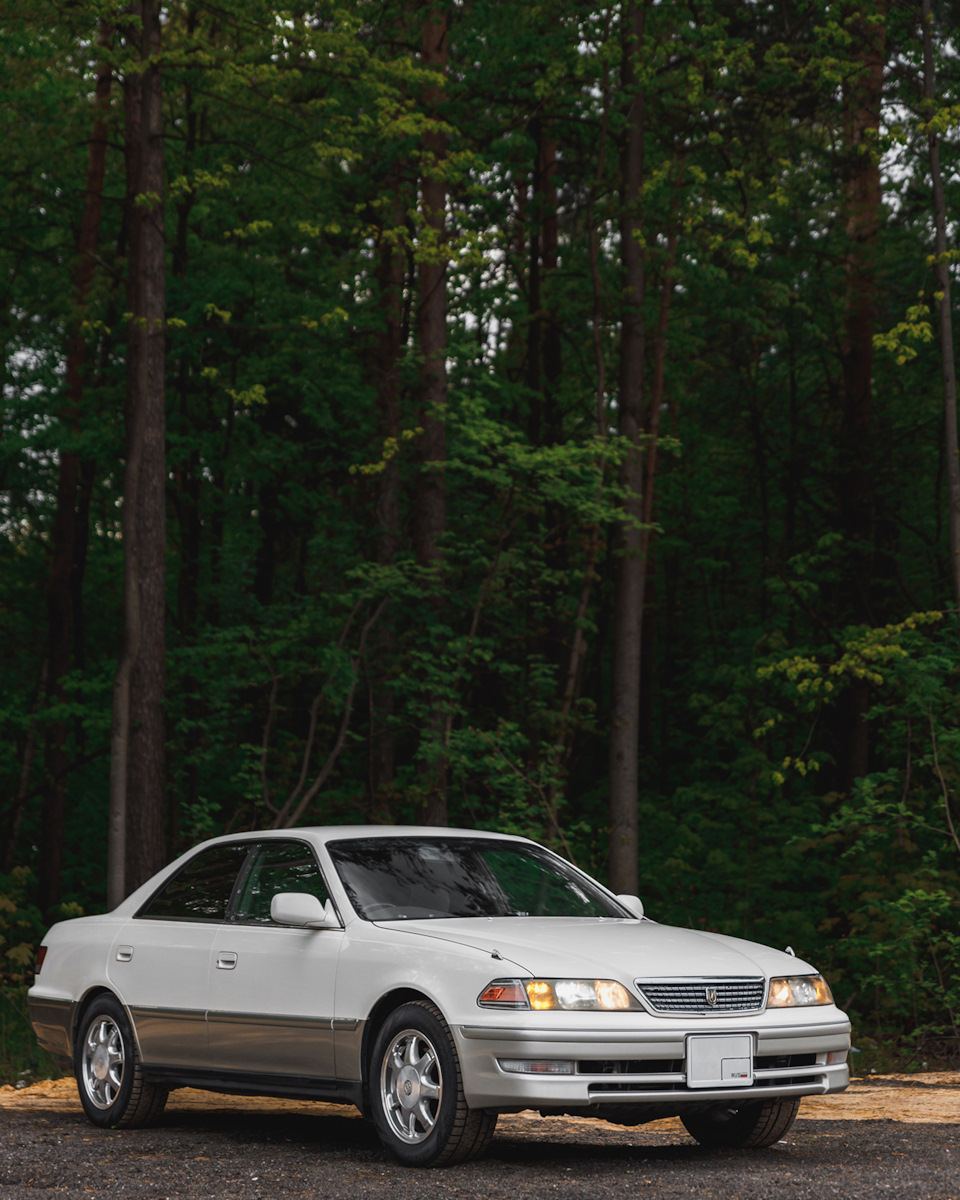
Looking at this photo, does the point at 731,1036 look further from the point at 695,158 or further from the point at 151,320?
the point at 695,158

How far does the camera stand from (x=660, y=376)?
24.6 metres

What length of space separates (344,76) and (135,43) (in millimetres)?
2580

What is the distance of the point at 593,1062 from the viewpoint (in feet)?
20.9

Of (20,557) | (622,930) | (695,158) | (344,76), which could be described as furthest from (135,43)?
(622,930)

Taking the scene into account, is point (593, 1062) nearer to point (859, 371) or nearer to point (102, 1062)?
point (102, 1062)

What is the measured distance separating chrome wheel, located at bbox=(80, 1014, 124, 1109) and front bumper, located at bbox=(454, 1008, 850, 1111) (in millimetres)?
2805

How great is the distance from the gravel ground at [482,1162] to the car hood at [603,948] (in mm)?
833

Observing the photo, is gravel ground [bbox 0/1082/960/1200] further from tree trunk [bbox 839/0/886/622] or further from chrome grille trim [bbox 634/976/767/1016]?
tree trunk [bbox 839/0/886/622]

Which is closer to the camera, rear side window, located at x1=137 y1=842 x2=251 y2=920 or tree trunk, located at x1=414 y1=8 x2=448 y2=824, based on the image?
rear side window, located at x1=137 y1=842 x2=251 y2=920

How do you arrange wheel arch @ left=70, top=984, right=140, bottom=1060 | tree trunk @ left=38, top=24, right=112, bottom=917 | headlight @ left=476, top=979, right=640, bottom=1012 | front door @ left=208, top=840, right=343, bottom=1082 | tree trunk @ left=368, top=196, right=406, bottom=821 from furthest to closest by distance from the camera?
1. tree trunk @ left=38, top=24, right=112, bottom=917
2. tree trunk @ left=368, top=196, right=406, bottom=821
3. wheel arch @ left=70, top=984, right=140, bottom=1060
4. front door @ left=208, top=840, right=343, bottom=1082
5. headlight @ left=476, top=979, right=640, bottom=1012

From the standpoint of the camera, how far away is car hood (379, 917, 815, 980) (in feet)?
21.6

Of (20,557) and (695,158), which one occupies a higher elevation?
(695,158)

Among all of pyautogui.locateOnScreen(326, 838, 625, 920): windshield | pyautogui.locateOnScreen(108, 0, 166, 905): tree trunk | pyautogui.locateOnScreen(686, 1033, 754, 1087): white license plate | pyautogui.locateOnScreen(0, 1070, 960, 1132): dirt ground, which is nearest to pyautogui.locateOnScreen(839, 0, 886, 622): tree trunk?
pyautogui.locateOnScreen(108, 0, 166, 905): tree trunk

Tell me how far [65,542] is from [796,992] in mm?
21203
